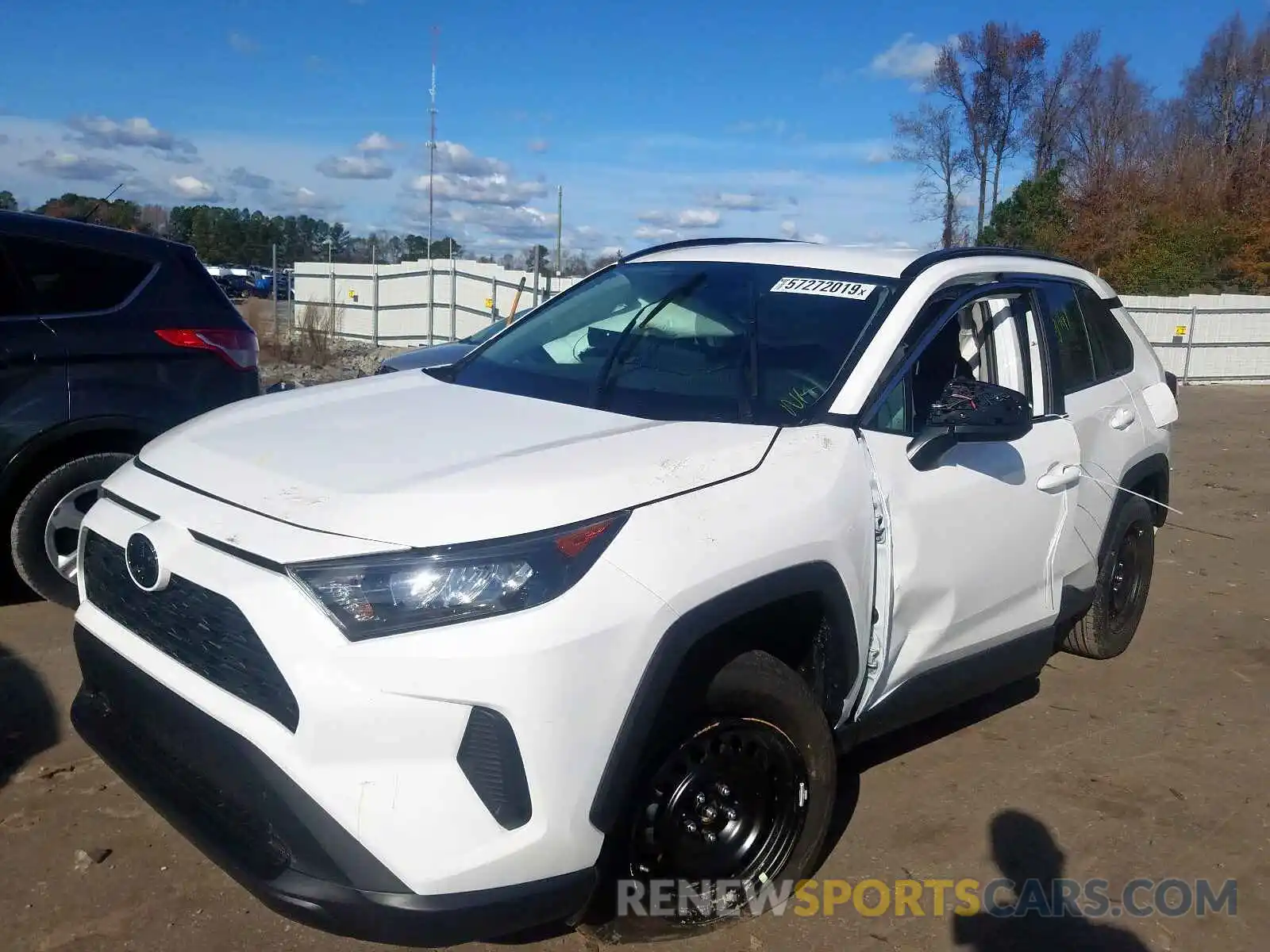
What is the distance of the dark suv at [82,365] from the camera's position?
4.93m

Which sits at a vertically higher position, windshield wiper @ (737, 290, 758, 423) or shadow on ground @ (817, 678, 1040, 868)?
windshield wiper @ (737, 290, 758, 423)

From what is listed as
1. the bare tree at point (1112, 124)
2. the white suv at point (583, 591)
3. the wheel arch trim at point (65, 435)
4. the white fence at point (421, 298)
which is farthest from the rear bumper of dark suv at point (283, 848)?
the bare tree at point (1112, 124)

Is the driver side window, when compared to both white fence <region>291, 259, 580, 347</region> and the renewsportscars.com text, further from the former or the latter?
white fence <region>291, 259, 580, 347</region>

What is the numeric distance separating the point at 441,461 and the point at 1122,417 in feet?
10.9

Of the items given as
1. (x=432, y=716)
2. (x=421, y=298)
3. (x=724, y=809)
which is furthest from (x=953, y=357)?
(x=421, y=298)

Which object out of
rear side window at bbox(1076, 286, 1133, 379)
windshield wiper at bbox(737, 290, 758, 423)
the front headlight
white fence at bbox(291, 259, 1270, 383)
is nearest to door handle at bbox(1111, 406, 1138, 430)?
rear side window at bbox(1076, 286, 1133, 379)

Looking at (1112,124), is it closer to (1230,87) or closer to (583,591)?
(1230,87)

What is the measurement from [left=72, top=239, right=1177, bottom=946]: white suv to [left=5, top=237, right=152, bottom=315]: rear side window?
1999 mm

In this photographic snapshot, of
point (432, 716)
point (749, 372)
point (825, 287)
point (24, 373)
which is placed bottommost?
point (432, 716)

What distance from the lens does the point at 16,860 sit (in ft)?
10.7

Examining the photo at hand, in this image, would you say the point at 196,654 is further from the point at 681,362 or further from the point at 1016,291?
the point at 1016,291

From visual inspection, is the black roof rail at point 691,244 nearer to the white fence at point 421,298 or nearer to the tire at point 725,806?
the tire at point 725,806

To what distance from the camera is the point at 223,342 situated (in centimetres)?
550

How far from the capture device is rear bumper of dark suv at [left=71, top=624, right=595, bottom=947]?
2340 mm
